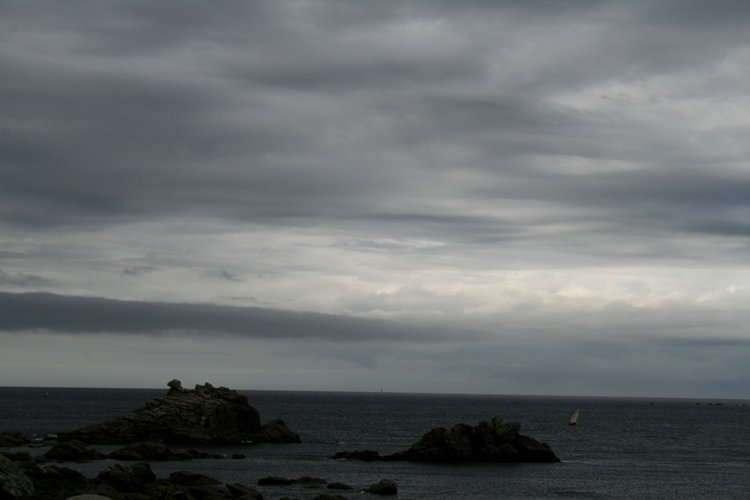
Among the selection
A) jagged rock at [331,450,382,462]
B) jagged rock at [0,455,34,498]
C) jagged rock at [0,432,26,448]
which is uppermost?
jagged rock at [0,455,34,498]

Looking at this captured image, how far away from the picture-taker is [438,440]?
317ft

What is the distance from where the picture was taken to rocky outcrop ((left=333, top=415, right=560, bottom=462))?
9519 cm

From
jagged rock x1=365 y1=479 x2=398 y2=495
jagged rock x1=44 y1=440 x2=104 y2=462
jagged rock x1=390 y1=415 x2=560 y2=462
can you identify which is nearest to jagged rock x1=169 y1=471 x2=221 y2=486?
jagged rock x1=365 y1=479 x2=398 y2=495

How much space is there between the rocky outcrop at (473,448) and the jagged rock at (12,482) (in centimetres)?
4838

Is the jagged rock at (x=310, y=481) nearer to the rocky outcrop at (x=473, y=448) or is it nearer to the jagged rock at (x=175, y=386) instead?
the rocky outcrop at (x=473, y=448)

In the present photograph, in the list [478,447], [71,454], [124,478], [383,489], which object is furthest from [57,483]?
[478,447]

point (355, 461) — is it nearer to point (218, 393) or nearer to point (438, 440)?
point (438, 440)

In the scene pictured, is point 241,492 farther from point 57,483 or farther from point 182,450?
point 182,450

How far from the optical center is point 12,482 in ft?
165

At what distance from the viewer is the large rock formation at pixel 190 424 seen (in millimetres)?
108812

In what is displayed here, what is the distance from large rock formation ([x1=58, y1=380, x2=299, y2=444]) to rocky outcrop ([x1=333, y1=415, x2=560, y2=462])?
23.3 m

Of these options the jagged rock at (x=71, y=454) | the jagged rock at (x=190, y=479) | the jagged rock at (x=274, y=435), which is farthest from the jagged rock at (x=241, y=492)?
the jagged rock at (x=274, y=435)

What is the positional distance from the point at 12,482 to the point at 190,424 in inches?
2513

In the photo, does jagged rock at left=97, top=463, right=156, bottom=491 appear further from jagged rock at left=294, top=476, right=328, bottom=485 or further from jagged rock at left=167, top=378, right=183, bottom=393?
jagged rock at left=167, top=378, right=183, bottom=393
